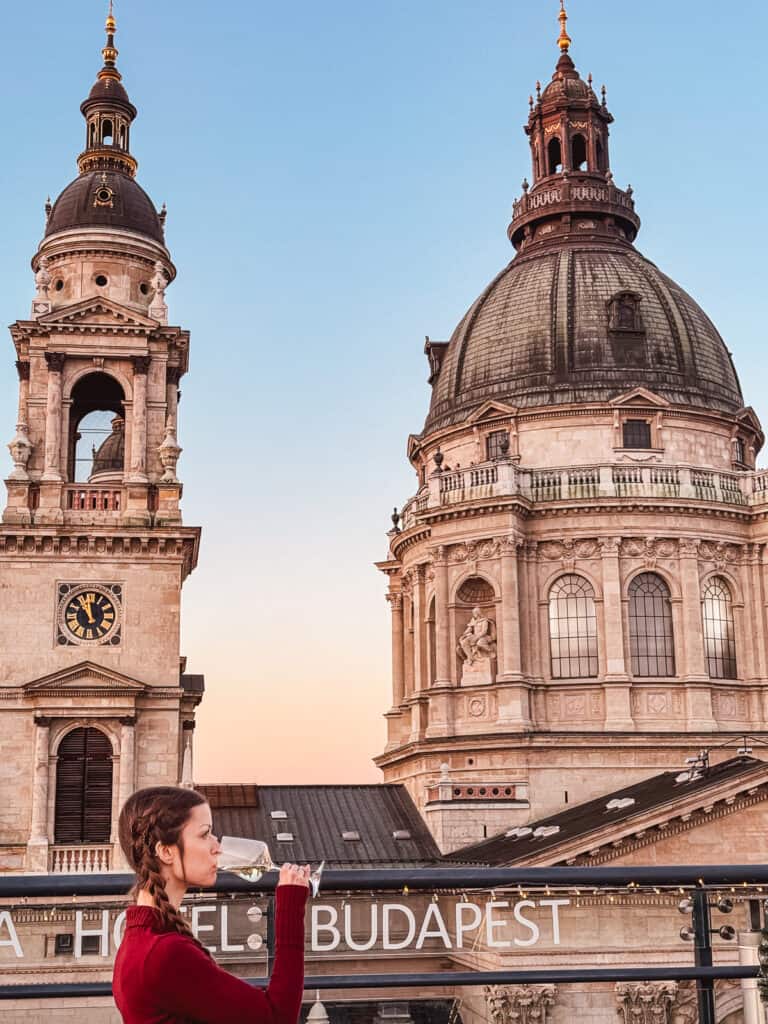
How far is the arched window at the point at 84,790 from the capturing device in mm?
39969

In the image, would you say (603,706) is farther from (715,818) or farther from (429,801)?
(715,818)

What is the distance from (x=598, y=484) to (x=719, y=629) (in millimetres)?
8077

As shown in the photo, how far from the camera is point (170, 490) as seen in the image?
139 feet

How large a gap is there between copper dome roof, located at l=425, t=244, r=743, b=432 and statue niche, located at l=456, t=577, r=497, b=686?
8716mm

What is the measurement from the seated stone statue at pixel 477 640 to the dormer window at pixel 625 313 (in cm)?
1479

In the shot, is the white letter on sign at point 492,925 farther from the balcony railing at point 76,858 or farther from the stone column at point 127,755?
the balcony railing at point 76,858

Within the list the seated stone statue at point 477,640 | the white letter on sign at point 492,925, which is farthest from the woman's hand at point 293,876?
the seated stone statue at point 477,640

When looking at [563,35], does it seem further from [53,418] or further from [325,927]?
[325,927]

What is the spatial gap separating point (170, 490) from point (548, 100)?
36865 mm

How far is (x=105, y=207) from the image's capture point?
4516cm

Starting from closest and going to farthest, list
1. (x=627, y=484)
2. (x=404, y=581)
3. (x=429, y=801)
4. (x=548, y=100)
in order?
1. (x=429, y=801)
2. (x=627, y=484)
3. (x=404, y=581)
4. (x=548, y=100)

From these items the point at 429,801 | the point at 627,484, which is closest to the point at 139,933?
the point at 429,801

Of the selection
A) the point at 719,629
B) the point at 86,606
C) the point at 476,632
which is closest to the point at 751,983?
the point at 86,606

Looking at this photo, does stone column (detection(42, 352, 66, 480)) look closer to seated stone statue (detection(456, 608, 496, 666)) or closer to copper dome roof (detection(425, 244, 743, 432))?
seated stone statue (detection(456, 608, 496, 666))
